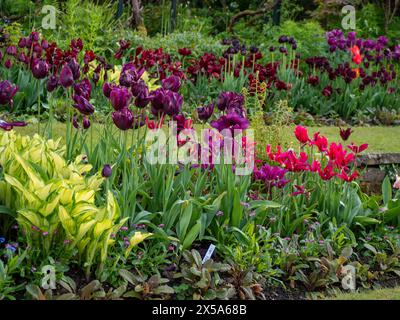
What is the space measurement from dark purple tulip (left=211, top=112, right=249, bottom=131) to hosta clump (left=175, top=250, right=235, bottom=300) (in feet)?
2.33

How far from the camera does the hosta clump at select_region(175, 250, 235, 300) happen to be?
341 centimetres

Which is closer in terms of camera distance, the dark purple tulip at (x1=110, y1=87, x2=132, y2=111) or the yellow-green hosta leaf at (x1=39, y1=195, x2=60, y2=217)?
the yellow-green hosta leaf at (x1=39, y1=195, x2=60, y2=217)

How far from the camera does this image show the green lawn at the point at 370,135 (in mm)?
6074

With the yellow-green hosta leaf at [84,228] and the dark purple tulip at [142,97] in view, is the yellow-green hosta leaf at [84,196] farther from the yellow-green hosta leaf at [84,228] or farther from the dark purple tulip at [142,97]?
the dark purple tulip at [142,97]

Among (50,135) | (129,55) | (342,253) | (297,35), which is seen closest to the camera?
(342,253)

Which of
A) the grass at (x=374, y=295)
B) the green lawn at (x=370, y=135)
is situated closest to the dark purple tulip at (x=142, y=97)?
the grass at (x=374, y=295)

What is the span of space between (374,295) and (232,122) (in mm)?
1211

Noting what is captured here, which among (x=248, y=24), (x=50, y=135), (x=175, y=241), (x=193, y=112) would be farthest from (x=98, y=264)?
(x=248, y=24)

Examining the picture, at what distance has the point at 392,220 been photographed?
4578 millimetres

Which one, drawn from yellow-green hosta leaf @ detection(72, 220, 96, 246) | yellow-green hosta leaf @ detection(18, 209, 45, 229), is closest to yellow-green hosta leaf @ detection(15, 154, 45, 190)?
yellow-green hosta leaf @ detection(18, 209, 45, 229)

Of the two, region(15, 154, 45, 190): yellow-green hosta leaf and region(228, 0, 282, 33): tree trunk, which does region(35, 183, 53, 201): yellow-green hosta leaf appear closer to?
region(15, 154, 45, 190): yellow-green hosta leaf

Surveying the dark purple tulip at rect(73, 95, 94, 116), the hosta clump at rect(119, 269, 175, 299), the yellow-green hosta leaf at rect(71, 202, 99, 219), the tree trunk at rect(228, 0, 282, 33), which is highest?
the tree trunk at rect(228, 0, 282, 33)

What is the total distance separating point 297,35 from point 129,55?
3.18 m
